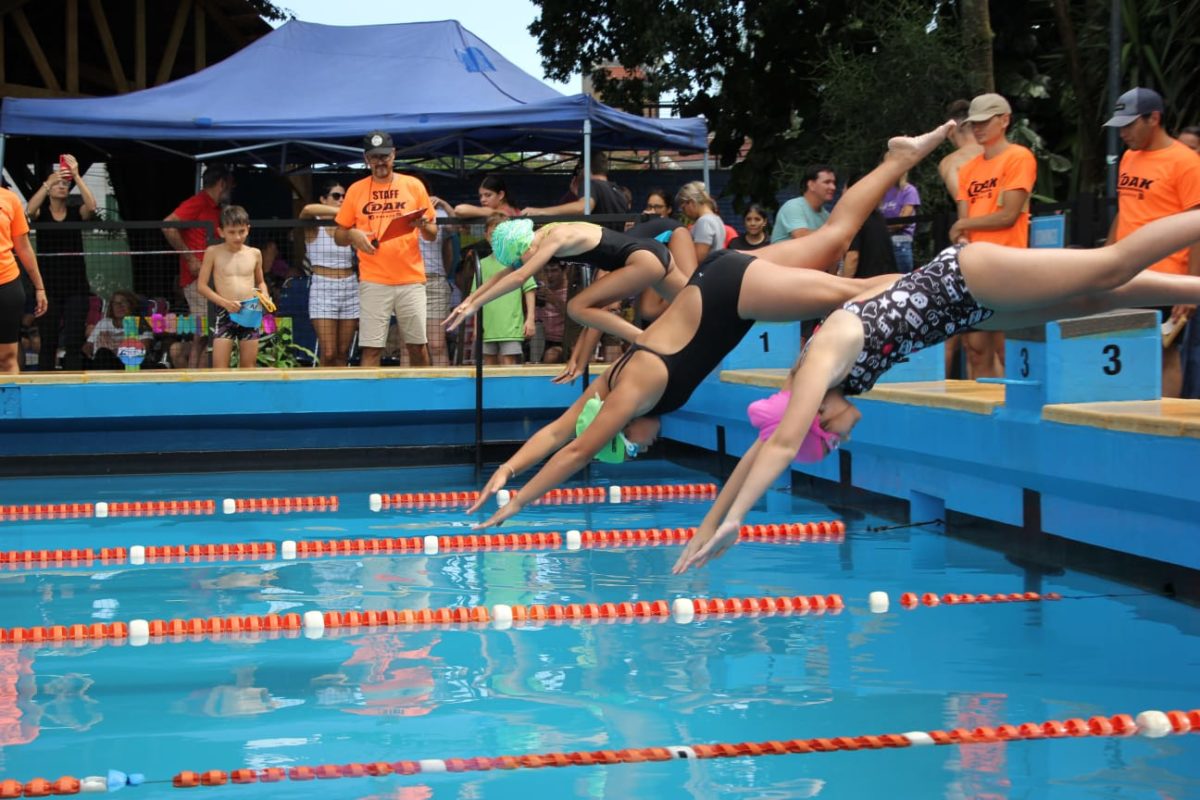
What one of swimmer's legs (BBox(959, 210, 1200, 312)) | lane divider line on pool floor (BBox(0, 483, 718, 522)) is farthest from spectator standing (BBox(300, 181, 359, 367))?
swimmer's legs (BBox(959, 210, 1200, 312))

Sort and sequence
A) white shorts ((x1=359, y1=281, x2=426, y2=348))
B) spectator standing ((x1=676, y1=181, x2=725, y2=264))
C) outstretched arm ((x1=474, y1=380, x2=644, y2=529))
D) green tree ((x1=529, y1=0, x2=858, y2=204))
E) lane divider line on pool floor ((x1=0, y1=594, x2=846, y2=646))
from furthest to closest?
green tree ((x1=529, y1=0, x2=858, y2=204)), white shorts ((x1=359, y1=281, x2=426, y2=348)), spectator standing ((x1=676, y1=181, x2=725, y2=264)), lane divider line on pool floor ((x1=0, y1=594, x2=846, y2=646)), outstretched arm ((x1=474, y1=380, x2=644, y2=529))

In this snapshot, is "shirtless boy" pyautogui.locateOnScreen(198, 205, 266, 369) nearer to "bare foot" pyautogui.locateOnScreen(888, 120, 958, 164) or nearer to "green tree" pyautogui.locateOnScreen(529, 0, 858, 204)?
"bare foot" pyautogui.locateOnScreen(888, 120, 958, 164)

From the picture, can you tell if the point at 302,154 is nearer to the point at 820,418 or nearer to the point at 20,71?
the point at 20,71

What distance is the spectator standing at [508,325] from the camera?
11.3 m

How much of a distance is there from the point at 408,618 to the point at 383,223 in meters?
4.91

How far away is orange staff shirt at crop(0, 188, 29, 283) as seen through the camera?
32.0ft

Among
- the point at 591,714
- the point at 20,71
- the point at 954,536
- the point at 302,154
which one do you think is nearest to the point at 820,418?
the point at 591,714

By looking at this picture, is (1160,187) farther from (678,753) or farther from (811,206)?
(678,753)

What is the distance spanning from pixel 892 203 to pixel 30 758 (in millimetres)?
8402

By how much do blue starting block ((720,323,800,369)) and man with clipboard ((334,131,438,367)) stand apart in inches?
96.7

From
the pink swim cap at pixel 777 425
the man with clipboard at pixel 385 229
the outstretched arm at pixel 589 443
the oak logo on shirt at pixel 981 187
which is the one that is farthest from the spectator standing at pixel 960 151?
the pink swim cap at pixel 777 425

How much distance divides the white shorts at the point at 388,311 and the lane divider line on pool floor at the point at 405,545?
291 cm

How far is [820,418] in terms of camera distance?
481 centimetres

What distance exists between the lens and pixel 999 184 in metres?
8.38
